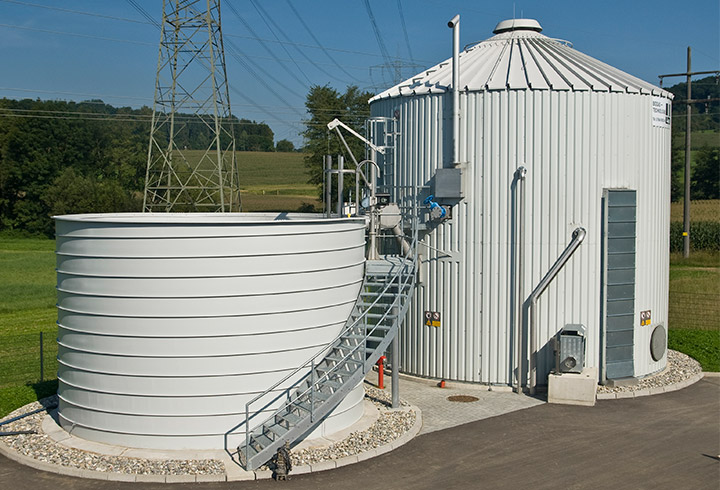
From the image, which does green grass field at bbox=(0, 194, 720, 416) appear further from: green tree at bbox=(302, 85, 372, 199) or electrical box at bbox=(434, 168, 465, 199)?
green tree at bbox=(302, 85, 372, 199)

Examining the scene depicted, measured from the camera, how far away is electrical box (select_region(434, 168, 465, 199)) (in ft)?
57.3

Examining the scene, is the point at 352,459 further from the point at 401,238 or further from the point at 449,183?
the point at 449,183

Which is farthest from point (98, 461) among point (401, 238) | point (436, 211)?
point (436, 211)

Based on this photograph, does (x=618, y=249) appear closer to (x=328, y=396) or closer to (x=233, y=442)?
(x=328, y=396)

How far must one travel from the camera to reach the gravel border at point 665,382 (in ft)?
56.6

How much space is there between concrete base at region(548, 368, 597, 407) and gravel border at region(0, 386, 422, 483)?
3402 mm

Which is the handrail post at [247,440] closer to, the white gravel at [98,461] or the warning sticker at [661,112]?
the white gravel at [98,461]

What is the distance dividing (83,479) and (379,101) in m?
11.7

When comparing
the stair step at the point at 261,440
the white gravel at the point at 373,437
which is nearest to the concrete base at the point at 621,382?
the white gravel at the point at 373,437

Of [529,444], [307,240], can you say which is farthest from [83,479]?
[529,444]

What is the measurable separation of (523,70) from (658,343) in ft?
24.6

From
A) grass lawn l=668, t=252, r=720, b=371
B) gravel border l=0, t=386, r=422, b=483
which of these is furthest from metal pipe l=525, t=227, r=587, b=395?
grass lawn l=668, t=252, r=720, b=371

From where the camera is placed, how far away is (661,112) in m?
18.9

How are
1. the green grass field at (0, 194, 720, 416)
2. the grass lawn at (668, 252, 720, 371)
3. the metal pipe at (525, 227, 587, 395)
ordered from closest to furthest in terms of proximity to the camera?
the metal pipe at (525, 227, 587, 395)
the green grass field at (0, 194, 720, 416)
the grass lawn at (668, 252, 720, 371)
